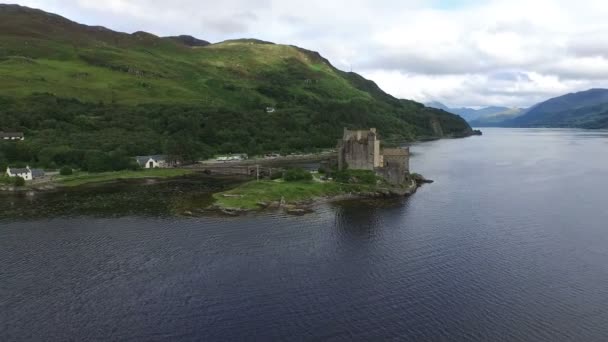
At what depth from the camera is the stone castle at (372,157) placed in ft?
343

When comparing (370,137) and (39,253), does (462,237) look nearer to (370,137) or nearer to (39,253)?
(370,137)

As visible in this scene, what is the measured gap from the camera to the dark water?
39.6 meters

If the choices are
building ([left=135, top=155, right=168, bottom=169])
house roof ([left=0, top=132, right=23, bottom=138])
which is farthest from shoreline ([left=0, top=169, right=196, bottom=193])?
house roof ([left=0, top=132, right=23, bottom=138])

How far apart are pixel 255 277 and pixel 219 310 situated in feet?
27.5

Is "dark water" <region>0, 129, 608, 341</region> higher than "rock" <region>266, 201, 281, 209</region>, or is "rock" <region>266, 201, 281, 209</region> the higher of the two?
"rock" <region>266, 201, 281, 209</region>

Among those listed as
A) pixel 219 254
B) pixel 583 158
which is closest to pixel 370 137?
pixel 219 254

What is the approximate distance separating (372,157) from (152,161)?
6999 centimetres

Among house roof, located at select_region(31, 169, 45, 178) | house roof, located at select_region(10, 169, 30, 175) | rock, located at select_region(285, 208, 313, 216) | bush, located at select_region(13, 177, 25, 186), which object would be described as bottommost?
rock, located at select_region(285, 208, 313, 216)

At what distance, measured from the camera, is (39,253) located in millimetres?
57812

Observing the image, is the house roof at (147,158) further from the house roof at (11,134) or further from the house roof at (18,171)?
the house roof at (11,134)

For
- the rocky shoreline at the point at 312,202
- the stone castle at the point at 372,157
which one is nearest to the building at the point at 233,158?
the stone castle at the point at 372,157

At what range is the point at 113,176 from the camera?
391ft

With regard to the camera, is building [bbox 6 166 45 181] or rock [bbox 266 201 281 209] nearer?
rock [bbox 266 201 281 209]

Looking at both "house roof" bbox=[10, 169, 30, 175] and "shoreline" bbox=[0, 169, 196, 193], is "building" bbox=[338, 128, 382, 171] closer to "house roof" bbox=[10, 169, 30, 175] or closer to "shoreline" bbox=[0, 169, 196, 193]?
"shoreline" bbox=[0, 169, 196, 193]
